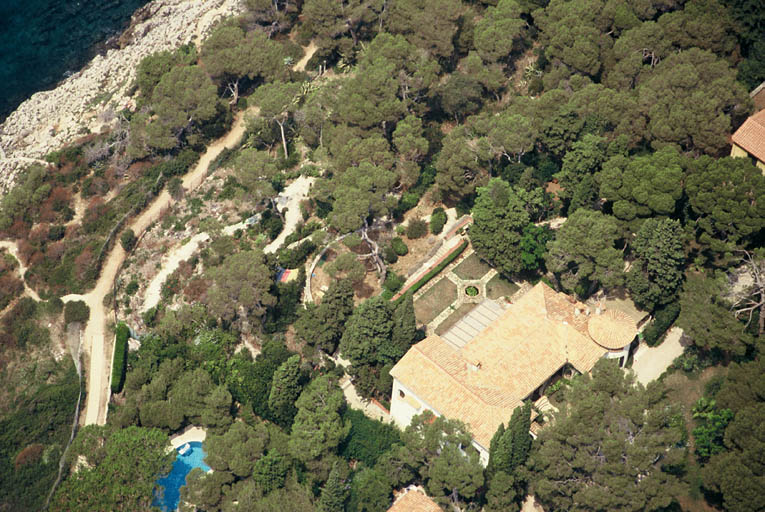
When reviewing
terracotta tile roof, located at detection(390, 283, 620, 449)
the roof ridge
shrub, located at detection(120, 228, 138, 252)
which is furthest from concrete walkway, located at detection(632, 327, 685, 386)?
shrub, located at detection(120, 228, 138, 252)

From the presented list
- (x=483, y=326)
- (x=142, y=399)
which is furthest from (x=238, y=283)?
(x=483, y=326)

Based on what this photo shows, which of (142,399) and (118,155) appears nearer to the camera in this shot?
(142,399)

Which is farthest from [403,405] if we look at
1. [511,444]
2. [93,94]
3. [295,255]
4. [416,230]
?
[93,94]

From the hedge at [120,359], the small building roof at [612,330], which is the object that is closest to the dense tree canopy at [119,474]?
the hedge at [120,359]

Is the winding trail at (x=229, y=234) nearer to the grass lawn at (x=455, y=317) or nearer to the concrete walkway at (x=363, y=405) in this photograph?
the concrete walkway at (x=363, y=405)

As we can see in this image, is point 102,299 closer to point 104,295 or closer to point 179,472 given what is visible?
point 104,295

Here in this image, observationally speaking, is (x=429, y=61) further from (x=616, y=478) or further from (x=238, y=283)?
(x=616, y=478)
